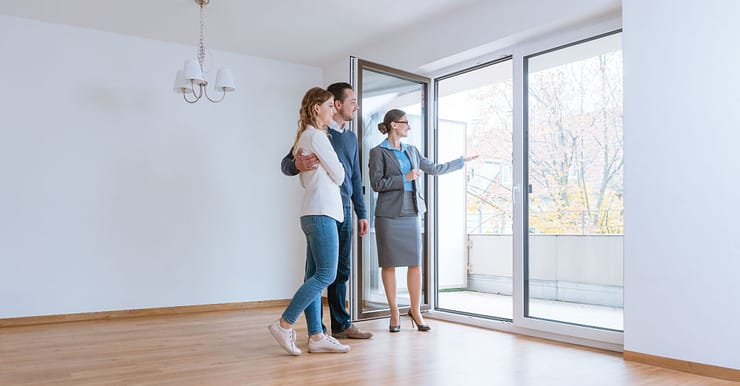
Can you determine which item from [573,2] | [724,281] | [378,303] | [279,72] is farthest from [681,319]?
[279,72]

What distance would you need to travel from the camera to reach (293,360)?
9.42 feet

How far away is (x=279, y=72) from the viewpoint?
17.5 feet

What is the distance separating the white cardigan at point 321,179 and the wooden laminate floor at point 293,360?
28.6 inches

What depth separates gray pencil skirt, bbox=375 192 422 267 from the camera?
379 centimetres

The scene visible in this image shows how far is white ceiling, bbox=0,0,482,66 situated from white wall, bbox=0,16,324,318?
223mm

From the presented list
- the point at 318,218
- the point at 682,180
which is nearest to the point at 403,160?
the point at 318,218

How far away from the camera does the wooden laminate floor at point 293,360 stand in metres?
2.53

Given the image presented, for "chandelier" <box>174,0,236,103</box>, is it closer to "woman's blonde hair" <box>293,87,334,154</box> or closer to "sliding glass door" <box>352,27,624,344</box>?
"sliding glass door" <box>352,27,624,344</box>

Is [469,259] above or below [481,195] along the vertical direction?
below

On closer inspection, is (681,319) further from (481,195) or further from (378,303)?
(481,195)

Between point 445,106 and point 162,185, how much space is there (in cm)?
303

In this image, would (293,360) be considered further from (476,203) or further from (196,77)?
(476,203)

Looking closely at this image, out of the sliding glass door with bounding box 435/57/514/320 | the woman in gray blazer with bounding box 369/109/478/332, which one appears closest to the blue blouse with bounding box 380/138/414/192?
the woman in gray blazer with bounding box 369/109/478/332

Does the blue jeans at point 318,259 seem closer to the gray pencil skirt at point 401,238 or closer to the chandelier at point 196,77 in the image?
the gray pencil skirt at point 401,238
